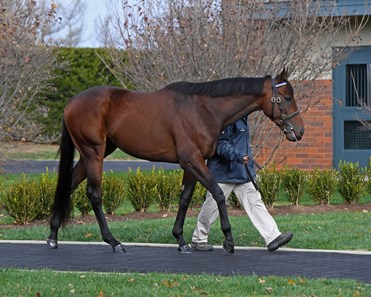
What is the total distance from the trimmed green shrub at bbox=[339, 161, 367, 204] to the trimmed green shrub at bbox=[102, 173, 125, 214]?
371cm

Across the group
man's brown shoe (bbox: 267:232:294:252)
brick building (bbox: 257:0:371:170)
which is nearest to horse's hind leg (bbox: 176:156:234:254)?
man's brown shoe (bbox: 267:232:294:252)

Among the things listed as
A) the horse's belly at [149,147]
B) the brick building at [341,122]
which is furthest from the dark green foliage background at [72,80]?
the horse's belly at [149,147]

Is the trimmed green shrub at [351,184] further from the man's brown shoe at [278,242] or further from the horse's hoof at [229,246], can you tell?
the horse's hoof at [229,246]

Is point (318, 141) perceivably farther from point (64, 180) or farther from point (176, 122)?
point (176, 122)

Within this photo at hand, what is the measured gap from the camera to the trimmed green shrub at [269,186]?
1534 centimetres

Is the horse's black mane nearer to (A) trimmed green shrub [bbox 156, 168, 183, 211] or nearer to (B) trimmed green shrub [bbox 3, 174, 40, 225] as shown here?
(B) trimmed green shrub [bbox 3, 174, 40, 225]

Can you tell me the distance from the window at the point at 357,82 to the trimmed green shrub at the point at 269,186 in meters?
5.76

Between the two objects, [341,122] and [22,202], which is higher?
[341,122]

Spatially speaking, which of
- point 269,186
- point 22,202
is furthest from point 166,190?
point 22,202

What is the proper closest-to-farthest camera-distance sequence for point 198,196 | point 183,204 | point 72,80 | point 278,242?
point 278,242
point 183,204
point 198,196
point 72,80

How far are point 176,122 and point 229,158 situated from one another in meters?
0.72

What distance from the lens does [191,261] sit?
33.4 feet

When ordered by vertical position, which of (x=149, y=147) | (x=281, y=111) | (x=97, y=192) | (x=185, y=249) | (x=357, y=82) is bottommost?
(x=185, y=249)

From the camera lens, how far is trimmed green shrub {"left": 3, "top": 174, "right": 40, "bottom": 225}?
1402 cm
